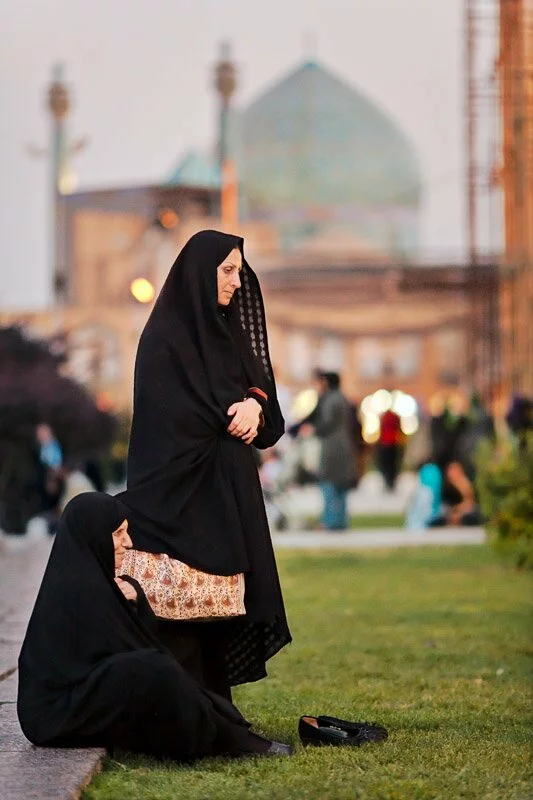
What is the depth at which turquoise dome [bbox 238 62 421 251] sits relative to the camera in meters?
68.0

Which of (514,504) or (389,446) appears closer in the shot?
(514,504)

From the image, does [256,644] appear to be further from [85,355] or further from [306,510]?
[85,355]

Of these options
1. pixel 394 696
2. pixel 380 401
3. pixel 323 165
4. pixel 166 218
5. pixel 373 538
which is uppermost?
pixel 323 165

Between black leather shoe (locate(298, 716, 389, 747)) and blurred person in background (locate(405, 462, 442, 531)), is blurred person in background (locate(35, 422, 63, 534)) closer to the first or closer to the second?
blurred person in background (locate(405, 462, 442, 531))

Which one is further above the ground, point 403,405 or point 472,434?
point 472,434

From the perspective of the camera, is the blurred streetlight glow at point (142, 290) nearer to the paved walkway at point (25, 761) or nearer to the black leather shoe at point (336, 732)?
the paved walkway at point (25, 761)

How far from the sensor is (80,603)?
14.2 feet

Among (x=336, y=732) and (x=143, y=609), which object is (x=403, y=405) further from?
(x=143, y=609)

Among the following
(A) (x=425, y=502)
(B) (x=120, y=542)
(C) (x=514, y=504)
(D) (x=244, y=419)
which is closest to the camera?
(B) (x=120, y=542)

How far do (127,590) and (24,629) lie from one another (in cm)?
266

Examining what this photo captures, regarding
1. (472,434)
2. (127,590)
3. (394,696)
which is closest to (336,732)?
(127,590)

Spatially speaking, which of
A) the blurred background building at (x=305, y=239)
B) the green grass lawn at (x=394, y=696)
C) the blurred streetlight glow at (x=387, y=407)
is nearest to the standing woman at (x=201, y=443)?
the green grass lawn at (x=394, y=696)

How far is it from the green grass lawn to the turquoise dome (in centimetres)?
5818

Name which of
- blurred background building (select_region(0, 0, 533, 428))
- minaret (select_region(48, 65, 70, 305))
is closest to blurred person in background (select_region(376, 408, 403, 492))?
blurred background building (select_region(0, 0, 533, 428))
